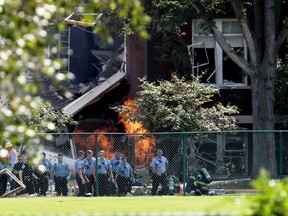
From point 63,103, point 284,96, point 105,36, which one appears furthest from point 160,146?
point 105,36

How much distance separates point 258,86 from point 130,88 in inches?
291

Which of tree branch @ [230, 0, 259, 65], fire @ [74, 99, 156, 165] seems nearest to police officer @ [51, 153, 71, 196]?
fire @ [74, 99, 156, 165]

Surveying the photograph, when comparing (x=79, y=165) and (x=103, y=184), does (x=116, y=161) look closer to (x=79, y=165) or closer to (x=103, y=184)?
(x=103, y=184)

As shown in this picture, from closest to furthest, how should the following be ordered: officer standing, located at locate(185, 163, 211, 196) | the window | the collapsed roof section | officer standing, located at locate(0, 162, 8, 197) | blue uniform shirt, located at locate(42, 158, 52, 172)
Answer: officer standing, located at locate(0, 162, 8, 197) → officer standing, located at locate(185, 163, 211, 196) → blue uniform shirt, located at locate(42, 158, 52, 172) → the window → the collapsed roof section

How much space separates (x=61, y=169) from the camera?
26.2 meters

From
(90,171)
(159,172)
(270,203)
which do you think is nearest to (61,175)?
(90,171)

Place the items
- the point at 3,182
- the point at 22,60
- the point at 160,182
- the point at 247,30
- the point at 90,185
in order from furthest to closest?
the point at 247,30 → the point at 90,185 → the point at 160,182 → the point at 3,182 → the point at 22,60

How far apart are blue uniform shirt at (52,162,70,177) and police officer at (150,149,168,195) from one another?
7.67ft

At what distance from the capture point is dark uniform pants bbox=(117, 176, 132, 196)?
26.3 meters

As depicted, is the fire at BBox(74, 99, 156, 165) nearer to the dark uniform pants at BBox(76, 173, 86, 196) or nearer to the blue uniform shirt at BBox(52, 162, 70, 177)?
the blue uniform shirt at BBox(52, 162, 70, 177)

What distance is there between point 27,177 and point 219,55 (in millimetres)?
10425

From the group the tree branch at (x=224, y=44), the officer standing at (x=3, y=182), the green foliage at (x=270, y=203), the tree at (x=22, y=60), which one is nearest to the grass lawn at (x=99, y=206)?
the officer standing at (x=3, y=182)

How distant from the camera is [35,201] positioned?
75.9ft

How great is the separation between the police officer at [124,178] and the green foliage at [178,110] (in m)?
3.18
